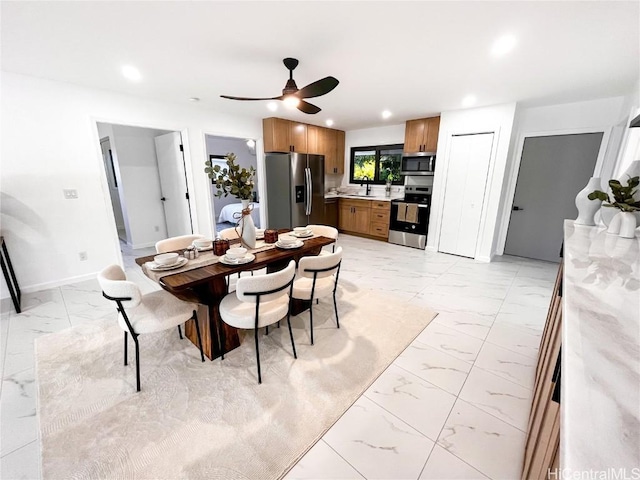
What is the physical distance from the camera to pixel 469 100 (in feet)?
11.8

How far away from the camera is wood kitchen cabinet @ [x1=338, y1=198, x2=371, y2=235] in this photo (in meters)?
5.71

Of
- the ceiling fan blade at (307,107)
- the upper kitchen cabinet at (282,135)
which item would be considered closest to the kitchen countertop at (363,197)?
the upper kitchen cabinet at (282,135)

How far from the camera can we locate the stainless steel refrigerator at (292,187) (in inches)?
195

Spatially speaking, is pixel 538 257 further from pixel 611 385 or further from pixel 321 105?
pixel 611 385

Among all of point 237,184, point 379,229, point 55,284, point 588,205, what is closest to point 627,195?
point 588,205

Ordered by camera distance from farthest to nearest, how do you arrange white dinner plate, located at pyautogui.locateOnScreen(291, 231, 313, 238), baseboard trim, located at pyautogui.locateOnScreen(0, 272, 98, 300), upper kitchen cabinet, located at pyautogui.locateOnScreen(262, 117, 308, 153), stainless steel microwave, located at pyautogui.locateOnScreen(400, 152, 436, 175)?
upper kitchen cabinet, located at pyautogui.locateOnScreen(262, 117, 308, 153)
stainless steel microwave, located at pyautogui.locateOnScreen(400, 152, 436, 175)
baseboard trim, located at pyautogui.locateOnScreen(0, 272, 98, 300)
white dinner plate, located at pyautogui.locateOnScreen(291, 231, 313, 238)

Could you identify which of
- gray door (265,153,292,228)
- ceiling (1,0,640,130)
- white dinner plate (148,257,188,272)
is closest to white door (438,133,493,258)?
ceiling (1,0,640,130)

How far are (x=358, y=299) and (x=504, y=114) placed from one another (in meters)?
3.38

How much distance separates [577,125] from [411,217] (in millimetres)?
2571

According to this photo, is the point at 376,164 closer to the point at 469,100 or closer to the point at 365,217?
the point at 365,217

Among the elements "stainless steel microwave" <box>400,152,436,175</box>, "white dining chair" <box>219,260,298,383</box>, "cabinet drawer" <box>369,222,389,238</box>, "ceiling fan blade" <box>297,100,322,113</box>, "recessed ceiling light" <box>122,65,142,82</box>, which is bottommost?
"cabinet drawer" <box>369,222,389,238</box>

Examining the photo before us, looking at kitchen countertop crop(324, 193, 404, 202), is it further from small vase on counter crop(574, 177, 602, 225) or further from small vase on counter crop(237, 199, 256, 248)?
small vase on counter crop(237, 199, 256, 248)

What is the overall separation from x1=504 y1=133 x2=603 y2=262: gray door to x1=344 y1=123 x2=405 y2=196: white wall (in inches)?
86.3

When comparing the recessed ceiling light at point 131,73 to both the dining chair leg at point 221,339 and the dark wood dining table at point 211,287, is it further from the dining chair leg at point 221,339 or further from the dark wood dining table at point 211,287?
the dining chair leg at point 221,339
